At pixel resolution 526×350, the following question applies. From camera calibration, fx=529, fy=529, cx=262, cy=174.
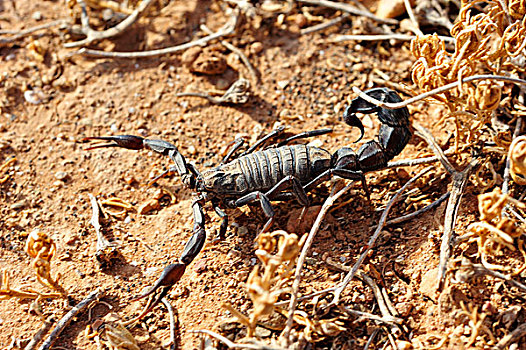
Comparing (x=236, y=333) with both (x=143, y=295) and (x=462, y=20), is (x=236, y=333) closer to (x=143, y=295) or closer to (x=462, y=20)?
(x=143, y=295)

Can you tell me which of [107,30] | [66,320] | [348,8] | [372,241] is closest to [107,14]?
[107,30]

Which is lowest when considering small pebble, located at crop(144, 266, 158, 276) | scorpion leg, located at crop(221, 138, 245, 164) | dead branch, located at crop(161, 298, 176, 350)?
dead branch, located at crop(161, 298, 176, 350)

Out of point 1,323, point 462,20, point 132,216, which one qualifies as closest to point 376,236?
point 462,20

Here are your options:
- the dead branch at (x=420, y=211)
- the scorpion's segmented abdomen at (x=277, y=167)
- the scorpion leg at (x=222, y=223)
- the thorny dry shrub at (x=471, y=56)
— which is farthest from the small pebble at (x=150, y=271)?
the thorny dry shrub at (x=471, y=56)

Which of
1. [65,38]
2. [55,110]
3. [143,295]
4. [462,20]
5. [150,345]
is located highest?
[462,20]

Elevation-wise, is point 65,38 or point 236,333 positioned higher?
point 65,38

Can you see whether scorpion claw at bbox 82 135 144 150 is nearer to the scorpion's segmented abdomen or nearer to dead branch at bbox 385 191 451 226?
the scorpion's segmented abdomen

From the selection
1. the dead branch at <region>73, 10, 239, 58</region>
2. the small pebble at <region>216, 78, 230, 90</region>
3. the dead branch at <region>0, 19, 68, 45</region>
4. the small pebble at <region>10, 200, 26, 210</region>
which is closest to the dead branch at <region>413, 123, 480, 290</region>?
the small pebble at <region>216, 78, 230, 90</region>
